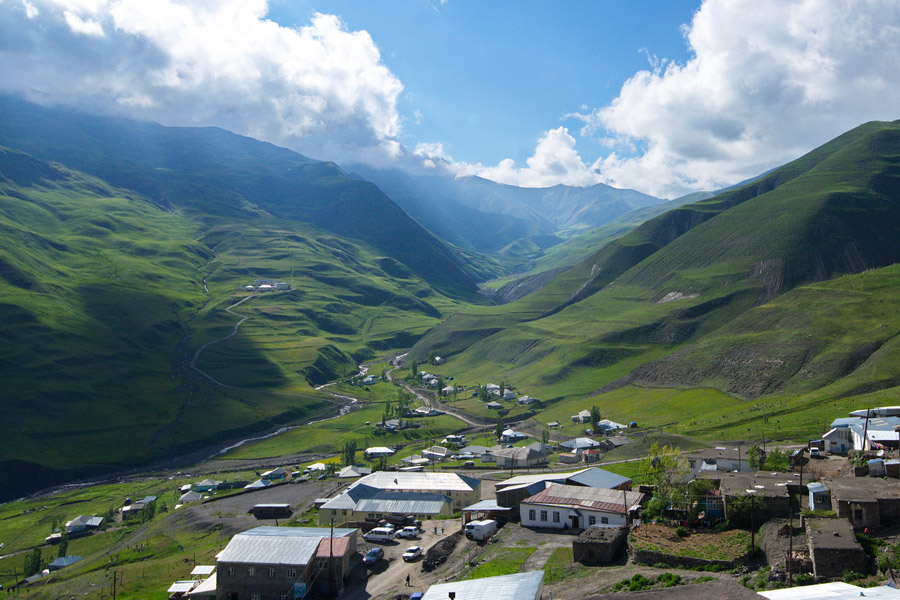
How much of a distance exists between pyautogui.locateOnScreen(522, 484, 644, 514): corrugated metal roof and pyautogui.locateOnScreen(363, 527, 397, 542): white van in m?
12.2

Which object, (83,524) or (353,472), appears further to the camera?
(353,472)

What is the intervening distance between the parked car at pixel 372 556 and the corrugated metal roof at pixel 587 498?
13.0 m

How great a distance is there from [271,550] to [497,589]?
22.0m

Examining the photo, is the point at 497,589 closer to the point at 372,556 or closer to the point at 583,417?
the point at 372,556

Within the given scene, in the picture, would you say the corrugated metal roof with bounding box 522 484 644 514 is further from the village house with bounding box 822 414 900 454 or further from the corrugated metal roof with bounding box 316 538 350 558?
the village house with bounding box 822 414 900 454

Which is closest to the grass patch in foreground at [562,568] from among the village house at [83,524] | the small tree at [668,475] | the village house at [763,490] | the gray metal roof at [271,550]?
the small tree at [668,475]

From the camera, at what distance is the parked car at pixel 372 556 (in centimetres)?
5159

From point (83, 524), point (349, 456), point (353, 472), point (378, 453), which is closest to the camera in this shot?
point (83, 524)

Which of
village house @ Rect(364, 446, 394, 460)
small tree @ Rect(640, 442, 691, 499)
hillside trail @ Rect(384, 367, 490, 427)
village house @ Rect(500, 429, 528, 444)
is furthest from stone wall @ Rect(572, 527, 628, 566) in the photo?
hillside trail @ Rect(384, 367, 490, 427)

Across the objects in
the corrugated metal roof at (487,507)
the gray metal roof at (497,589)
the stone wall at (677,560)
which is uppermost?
the gray metal roof at (497,589)

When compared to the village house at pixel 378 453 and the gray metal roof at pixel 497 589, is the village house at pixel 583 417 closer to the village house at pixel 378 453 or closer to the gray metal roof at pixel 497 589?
the village house at pixel 378 453

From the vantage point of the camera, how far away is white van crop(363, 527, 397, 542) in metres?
57.8

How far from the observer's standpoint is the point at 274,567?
47531mm

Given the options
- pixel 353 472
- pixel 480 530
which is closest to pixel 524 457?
pixel 353 472
